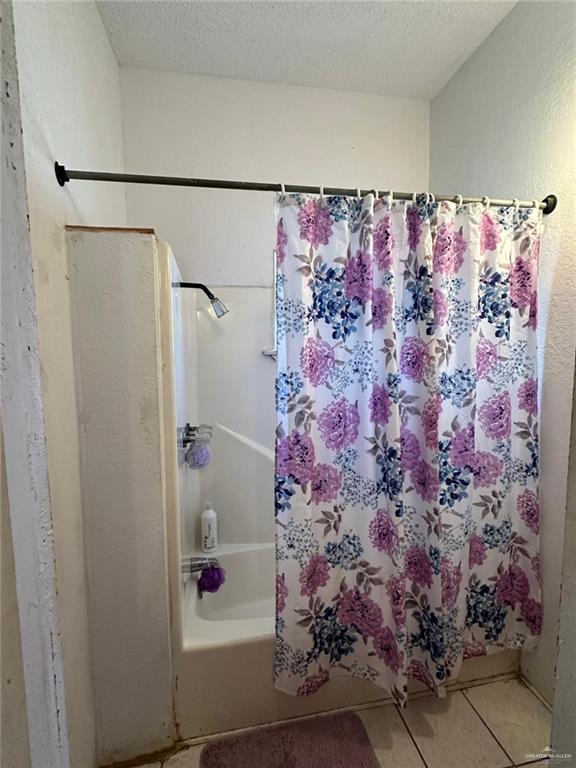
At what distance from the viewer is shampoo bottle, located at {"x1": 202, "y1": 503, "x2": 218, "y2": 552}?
174cm

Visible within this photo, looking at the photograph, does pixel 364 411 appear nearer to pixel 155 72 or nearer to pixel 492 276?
pixel 492 276

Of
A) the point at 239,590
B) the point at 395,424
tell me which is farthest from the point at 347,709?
the point at 395,424

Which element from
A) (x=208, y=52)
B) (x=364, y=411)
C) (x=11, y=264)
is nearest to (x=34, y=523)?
(x=11, y=264)

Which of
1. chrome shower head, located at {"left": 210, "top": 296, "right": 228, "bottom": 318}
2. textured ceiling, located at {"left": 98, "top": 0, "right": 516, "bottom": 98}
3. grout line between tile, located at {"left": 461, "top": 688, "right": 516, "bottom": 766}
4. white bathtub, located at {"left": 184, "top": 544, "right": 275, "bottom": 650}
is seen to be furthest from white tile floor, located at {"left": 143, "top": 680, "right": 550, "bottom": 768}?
textured ceiling, located at {"left": 98, "top": 0, "right": 516, "bottom": 98}

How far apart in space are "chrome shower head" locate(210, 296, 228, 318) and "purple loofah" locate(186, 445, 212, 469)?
26.1 inches

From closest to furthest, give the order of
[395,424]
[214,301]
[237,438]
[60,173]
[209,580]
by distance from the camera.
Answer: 1. [60,173]
2. [395,424]
3. [209,580]
4. [214,301]
5. [237,438]

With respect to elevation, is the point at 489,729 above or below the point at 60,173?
below

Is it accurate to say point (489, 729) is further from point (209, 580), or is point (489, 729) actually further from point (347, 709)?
point (209, 580)

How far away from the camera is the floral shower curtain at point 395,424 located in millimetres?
1046

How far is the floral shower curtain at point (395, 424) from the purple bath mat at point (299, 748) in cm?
20

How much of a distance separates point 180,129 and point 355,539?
1.90m

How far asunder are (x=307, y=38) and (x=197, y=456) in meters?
1.86

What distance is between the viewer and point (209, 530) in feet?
5.71

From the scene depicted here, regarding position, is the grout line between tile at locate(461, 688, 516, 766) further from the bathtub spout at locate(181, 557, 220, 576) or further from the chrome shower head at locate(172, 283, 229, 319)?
the chrome shower head at locate(172, 283, 229, 319)
